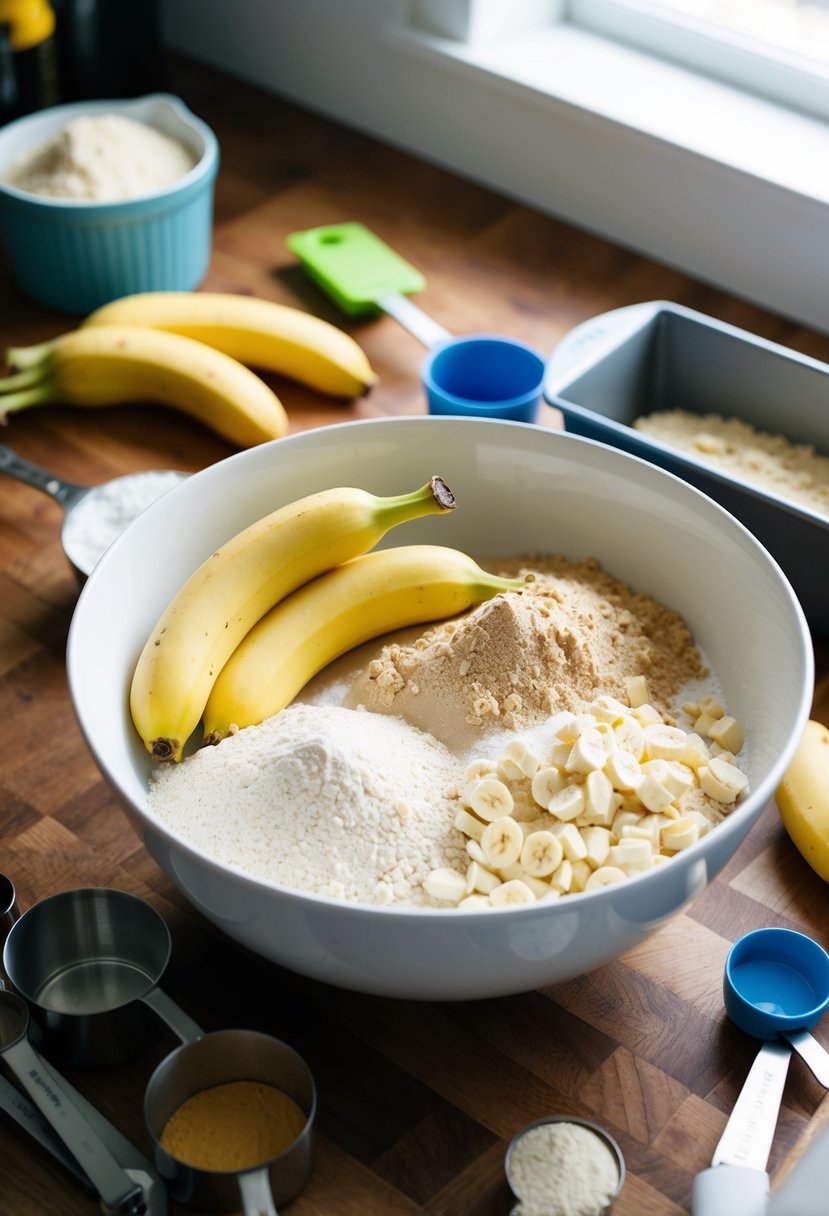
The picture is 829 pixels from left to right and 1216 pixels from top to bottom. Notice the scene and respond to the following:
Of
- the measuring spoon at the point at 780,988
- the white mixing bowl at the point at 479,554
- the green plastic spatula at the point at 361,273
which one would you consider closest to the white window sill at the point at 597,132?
the green plastic spatula at the point at 361,273

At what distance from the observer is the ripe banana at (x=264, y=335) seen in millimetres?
1266

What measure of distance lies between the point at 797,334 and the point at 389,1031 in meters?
0.88

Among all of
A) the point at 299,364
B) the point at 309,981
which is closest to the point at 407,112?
the point at 299,364

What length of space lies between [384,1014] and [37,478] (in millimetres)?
560

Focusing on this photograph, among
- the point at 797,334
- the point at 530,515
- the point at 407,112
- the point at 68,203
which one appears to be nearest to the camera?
the point at 530,515

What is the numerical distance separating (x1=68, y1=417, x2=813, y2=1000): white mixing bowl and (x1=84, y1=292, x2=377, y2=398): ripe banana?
307 millimetres

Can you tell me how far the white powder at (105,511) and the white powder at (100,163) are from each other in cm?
34

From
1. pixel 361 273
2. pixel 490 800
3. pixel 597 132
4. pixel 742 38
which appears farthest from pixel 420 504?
pixel 742 38

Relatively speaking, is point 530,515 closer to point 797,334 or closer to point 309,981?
point 309,981

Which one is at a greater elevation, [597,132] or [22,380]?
[597,132]

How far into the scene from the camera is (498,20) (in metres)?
1.51

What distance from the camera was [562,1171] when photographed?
26.9 inches

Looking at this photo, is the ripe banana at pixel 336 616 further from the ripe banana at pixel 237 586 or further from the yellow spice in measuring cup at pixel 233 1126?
the yellow spice in measuring cup at pixel 233 1126

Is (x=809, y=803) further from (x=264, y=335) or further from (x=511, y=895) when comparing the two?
(x=264, y=335)
